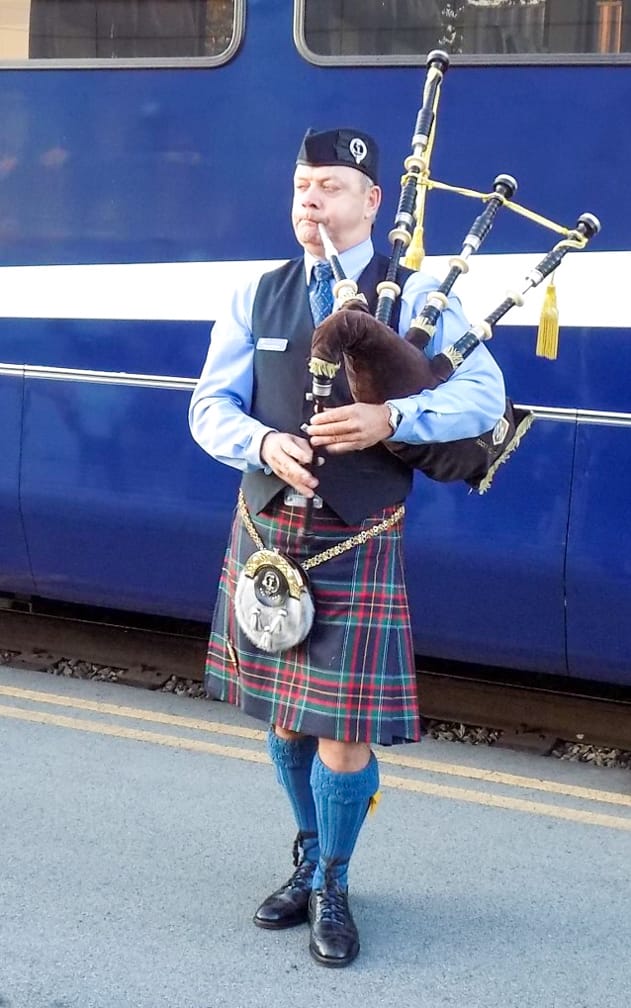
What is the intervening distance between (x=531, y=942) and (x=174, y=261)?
2.29 m

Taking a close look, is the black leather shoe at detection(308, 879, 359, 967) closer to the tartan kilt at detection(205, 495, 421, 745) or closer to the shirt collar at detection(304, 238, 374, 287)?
the tartan kilt at detection(205, 495, 421, 745)

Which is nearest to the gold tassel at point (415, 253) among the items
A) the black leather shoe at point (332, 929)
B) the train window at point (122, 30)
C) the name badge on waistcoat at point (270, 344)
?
the name badge on waistcoat at point (270, 344)

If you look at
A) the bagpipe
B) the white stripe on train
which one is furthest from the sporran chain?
the white stripe on train

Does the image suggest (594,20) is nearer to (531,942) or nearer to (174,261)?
(174,261)

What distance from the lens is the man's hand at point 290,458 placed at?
2.48 meters

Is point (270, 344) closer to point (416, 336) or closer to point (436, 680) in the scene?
point (416, 336)

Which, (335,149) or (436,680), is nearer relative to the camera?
(335,149)

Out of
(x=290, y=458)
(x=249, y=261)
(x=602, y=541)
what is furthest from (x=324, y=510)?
(x=249, y=261)

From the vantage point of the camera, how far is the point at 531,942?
9.77 feet

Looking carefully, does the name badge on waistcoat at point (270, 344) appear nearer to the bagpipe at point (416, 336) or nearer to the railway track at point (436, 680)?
the bagpipe at point (416, 336)

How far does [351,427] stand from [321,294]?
362 millimetres

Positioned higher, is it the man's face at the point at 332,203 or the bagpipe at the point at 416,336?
the man's face at the point at 332,203

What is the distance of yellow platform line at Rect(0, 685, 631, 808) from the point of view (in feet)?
12.7

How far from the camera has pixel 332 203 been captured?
2.53m
